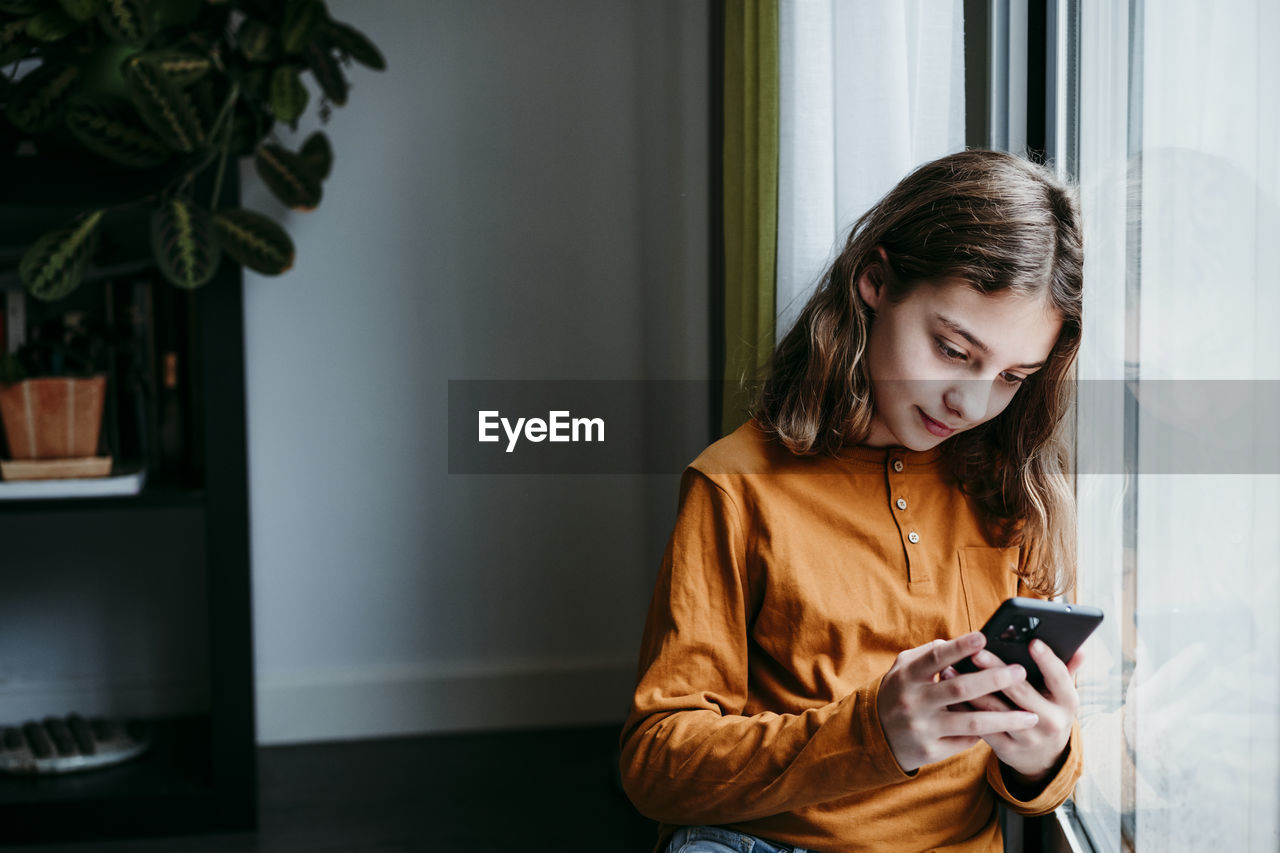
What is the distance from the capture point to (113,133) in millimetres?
1485

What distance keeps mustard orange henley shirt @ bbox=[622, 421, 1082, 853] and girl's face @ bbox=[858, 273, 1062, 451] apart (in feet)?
0.26

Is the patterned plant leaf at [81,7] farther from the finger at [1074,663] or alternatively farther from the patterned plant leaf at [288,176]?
the finger at [1074,663]

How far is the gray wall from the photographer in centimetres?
192

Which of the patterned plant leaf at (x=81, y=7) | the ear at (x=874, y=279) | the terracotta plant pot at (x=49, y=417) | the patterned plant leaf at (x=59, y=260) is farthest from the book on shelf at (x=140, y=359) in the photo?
the ear at (x=874, y=279)

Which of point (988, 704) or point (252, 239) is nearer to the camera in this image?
point (988, 704)

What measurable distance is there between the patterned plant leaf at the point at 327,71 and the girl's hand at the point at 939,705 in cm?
143

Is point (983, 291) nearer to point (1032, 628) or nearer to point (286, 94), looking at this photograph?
point (1032, 628)

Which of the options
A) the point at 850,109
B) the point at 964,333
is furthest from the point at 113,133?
the point at 964,333

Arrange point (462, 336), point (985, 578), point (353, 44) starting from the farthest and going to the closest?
point (462, 336)
point (353, 44)
point (985, 578)

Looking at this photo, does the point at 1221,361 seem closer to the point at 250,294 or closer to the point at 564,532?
the point at 564,532

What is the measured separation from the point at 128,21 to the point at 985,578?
4.57 feet

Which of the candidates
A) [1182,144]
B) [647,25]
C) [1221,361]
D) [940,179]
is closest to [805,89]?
[940,179]

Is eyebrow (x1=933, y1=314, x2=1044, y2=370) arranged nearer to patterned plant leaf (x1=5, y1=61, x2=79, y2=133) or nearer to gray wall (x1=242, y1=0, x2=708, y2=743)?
gray wall (x1=242, y1=0, x2=708, y2=743)

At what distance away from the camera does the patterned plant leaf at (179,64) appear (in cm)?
146
